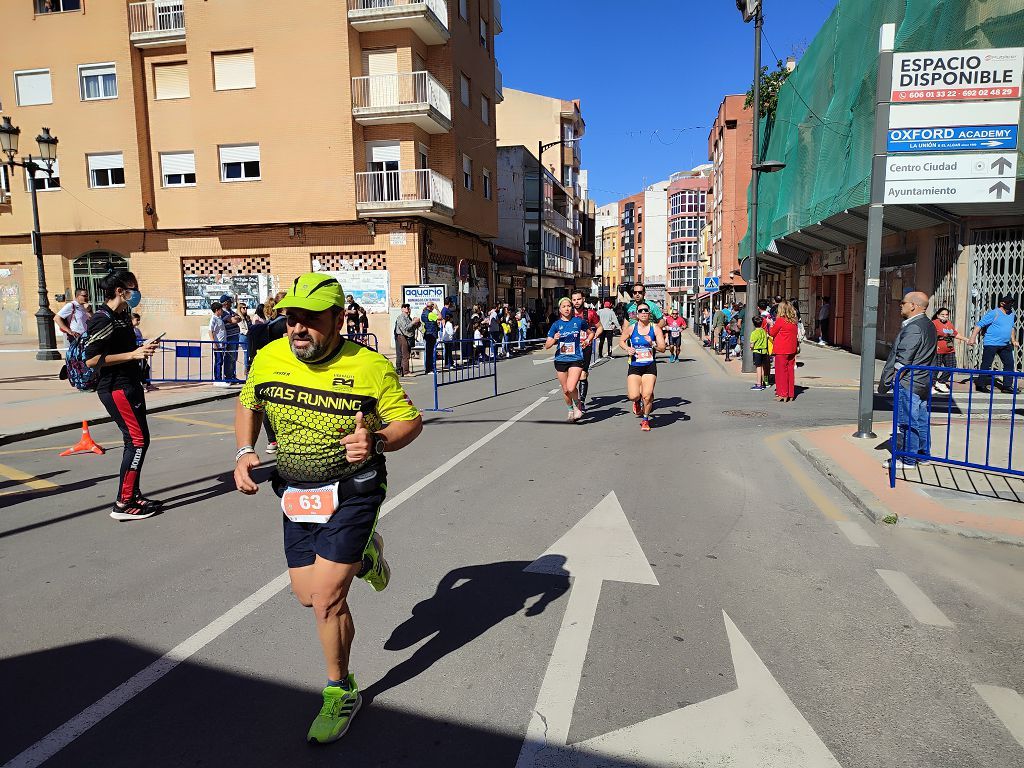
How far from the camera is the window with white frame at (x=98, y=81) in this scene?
2577cm

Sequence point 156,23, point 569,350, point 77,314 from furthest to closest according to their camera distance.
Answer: point 156,23 < point 77,314 < point 569,350

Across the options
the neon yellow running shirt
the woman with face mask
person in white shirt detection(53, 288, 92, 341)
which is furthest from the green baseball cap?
person in white shirt detection(53, 288, 92, 341)

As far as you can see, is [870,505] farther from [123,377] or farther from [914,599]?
[123,377]

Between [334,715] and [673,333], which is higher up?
[673,333]

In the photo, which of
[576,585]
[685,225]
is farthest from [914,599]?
[685,225]

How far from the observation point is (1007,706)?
9.79ft

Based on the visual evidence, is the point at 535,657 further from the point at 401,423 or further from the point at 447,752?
the point at 401,423

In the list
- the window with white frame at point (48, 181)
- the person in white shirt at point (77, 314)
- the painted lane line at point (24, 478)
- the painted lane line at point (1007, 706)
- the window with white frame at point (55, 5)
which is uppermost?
Answer: the window with white frame at point (55, 5)

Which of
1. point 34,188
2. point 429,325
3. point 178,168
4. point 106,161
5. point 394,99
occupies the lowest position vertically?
point 429,325

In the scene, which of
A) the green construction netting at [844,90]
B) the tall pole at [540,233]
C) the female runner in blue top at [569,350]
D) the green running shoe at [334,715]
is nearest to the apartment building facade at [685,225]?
the tall pole at [540,233]

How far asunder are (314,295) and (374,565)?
1.18 metres

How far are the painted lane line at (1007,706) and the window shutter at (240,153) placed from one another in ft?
87.0

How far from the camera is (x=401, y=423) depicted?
9.45 feet

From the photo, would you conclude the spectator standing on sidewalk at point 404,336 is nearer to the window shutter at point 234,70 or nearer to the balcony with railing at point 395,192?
the balcony with railing at point 395,192
